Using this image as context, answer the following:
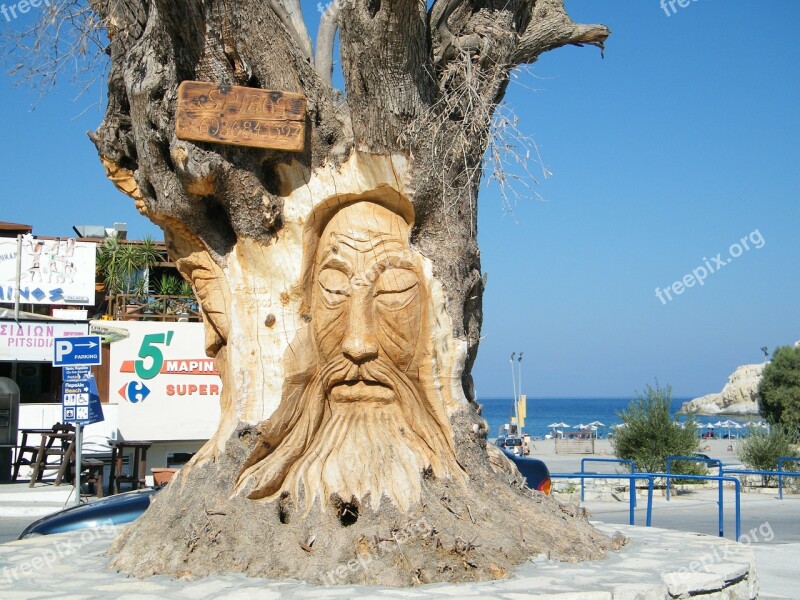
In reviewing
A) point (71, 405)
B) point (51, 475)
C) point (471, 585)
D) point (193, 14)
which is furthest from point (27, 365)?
point (471, 585)

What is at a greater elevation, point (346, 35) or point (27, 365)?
point (346, 35)

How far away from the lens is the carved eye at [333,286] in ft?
22.1

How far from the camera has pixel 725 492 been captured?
58.9ft

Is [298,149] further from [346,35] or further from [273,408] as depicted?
[273,408]

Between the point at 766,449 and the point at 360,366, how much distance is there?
50.4 feet

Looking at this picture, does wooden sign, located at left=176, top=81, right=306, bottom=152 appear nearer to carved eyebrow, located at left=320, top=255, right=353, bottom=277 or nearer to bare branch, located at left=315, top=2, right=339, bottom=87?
bare branch, located at left=315, top=2, right=339, bottom=87

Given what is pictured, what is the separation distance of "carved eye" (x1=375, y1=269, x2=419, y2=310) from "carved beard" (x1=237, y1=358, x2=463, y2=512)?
499 mm

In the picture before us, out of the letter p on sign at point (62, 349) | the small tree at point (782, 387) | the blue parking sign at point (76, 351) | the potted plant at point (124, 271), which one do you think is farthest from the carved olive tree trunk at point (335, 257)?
the small tree at point (782, 387)

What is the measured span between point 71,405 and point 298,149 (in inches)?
253

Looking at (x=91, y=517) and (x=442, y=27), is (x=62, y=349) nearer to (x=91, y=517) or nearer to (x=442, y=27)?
(x=91, y=517)

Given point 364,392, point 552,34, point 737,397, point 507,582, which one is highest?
point 552,34

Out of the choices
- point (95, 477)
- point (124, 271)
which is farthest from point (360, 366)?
point (124, 271)

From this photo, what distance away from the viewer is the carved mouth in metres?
6.75

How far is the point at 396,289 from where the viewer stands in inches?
264
